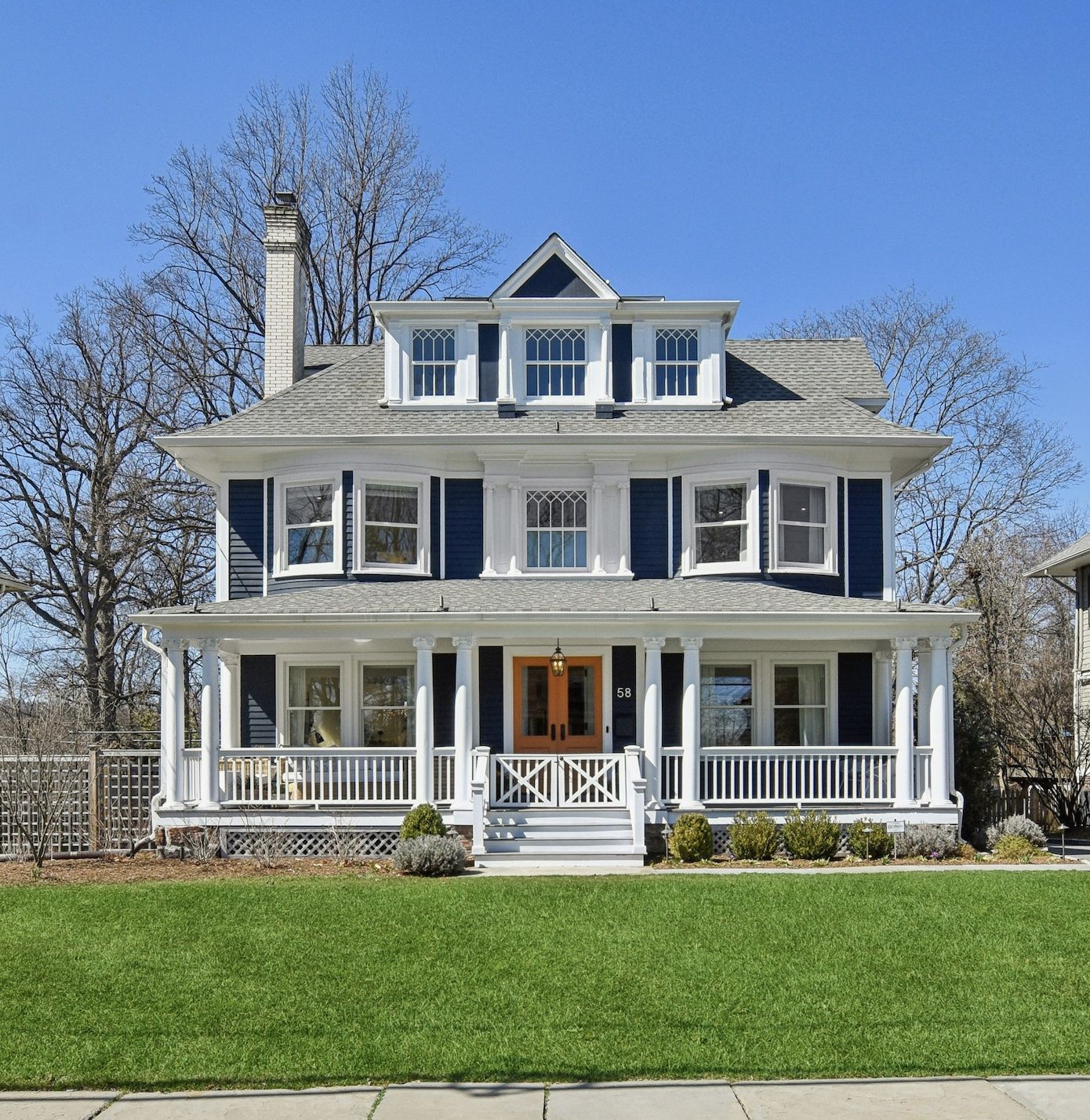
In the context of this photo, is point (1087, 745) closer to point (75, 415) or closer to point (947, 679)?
point (947, 679)

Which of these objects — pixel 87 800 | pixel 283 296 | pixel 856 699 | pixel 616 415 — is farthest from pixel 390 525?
pixel 856 699

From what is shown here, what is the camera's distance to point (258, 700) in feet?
65.2

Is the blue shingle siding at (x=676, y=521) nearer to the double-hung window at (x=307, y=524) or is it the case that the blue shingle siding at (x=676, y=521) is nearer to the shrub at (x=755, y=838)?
the shrub at (x=755, y=838)

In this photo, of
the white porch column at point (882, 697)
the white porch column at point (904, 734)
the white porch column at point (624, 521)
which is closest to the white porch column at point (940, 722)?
the white porch column at point (904, 734)

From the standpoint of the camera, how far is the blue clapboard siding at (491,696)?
1966cm

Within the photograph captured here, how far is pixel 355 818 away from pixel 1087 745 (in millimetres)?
13437

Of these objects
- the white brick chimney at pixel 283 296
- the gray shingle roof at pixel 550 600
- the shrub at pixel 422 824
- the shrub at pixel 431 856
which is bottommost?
the shrub at pixel 431 856

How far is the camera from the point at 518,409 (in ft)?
66.9

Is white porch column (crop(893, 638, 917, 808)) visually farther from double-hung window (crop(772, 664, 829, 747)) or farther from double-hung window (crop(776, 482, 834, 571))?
double-hung window (crop(776, 482, 834, 571))

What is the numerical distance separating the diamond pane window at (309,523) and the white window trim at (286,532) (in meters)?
0.05

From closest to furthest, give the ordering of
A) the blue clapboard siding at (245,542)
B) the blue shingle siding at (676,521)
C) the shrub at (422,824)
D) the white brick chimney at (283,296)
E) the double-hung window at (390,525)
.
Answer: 1. the shrub at (422,824)
2. the double-hung window at (390,525)
3. the blue shingle siding at (676,521)
4. the blue clapboard siding at (245,542)
5. the white brick chimney at (283,296)

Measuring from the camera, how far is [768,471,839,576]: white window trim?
63.4 feet

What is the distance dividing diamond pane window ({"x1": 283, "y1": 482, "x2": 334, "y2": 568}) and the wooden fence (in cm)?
375

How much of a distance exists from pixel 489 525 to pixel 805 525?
192 inches
